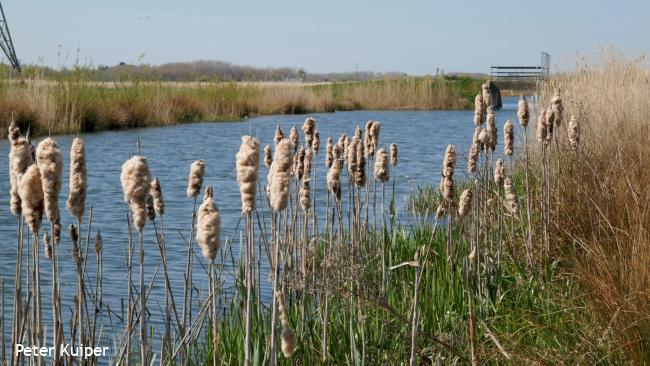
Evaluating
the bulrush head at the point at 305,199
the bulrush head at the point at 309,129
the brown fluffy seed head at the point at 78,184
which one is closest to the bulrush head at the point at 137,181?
the brown fluffy seed head at the point at 78,184

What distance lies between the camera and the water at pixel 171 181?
5.64 metres

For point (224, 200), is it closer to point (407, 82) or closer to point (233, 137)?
point (233, 137)

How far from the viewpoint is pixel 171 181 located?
11281mm

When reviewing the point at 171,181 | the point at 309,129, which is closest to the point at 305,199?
the point at 309,129

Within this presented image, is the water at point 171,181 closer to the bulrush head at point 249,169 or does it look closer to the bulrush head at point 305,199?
the bulrush head at point 305,199

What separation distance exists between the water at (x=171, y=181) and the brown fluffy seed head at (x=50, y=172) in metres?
0.57

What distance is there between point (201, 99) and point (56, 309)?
2273 cm

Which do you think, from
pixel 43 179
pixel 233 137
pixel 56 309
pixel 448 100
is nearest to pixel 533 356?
pixel 56 309

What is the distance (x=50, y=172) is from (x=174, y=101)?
839 inches

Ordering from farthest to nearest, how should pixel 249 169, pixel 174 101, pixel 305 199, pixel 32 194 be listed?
pixel 174 101, pixel 305 199, pixel 32 194, pixel 249 169

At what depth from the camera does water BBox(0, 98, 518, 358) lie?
5.64m

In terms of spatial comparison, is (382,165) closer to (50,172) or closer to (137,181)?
(137,181)

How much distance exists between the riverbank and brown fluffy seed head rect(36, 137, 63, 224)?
4482mm

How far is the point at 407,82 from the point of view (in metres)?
36.9
